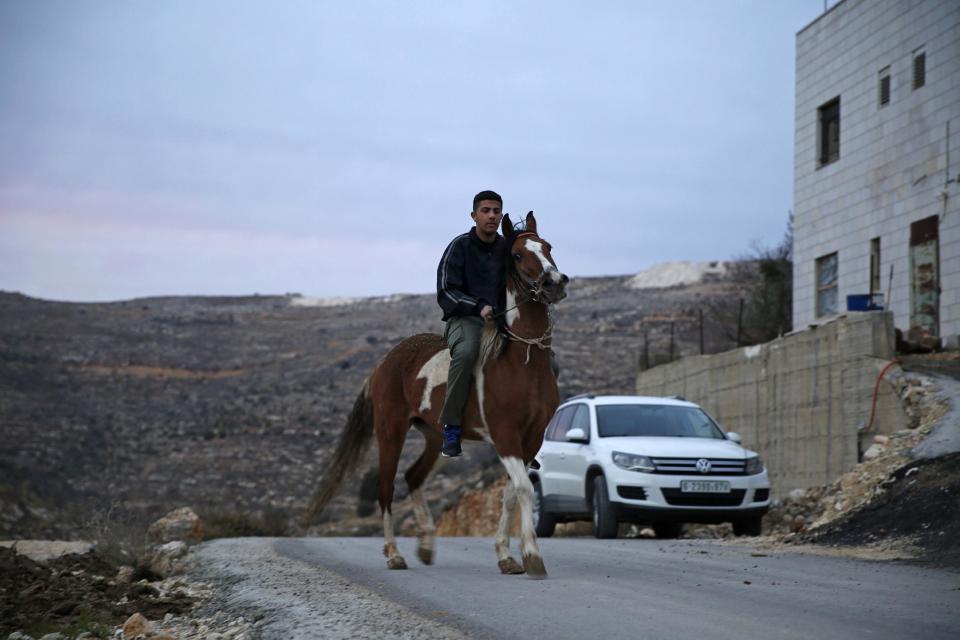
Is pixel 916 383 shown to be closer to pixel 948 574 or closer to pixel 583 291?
pixel 948 574

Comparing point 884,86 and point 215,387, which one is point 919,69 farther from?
point 215,387

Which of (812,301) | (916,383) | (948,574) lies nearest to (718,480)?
(916,383)

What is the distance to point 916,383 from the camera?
65.9ft

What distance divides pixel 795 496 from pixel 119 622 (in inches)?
628

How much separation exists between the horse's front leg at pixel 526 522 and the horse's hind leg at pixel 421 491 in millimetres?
1775

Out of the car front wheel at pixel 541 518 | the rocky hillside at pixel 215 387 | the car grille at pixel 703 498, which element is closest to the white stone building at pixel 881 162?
the car grille at pixel 703 498

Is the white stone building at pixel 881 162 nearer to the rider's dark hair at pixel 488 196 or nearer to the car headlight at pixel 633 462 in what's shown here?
the car headlight at pixel 633 462

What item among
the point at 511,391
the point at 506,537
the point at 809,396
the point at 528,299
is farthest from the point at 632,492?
the point at 809,396

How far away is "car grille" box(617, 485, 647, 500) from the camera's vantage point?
16.8 m

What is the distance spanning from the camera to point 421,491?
11500 mm

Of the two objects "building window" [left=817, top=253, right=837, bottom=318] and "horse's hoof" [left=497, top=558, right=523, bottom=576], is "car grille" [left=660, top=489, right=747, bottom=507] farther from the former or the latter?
"building window" [left=817, top=253, right=837, bottom=318]

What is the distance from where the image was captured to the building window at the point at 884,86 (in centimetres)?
2777

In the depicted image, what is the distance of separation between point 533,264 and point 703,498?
8159mm

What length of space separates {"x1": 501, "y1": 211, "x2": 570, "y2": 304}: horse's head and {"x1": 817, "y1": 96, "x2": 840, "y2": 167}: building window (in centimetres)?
2211
